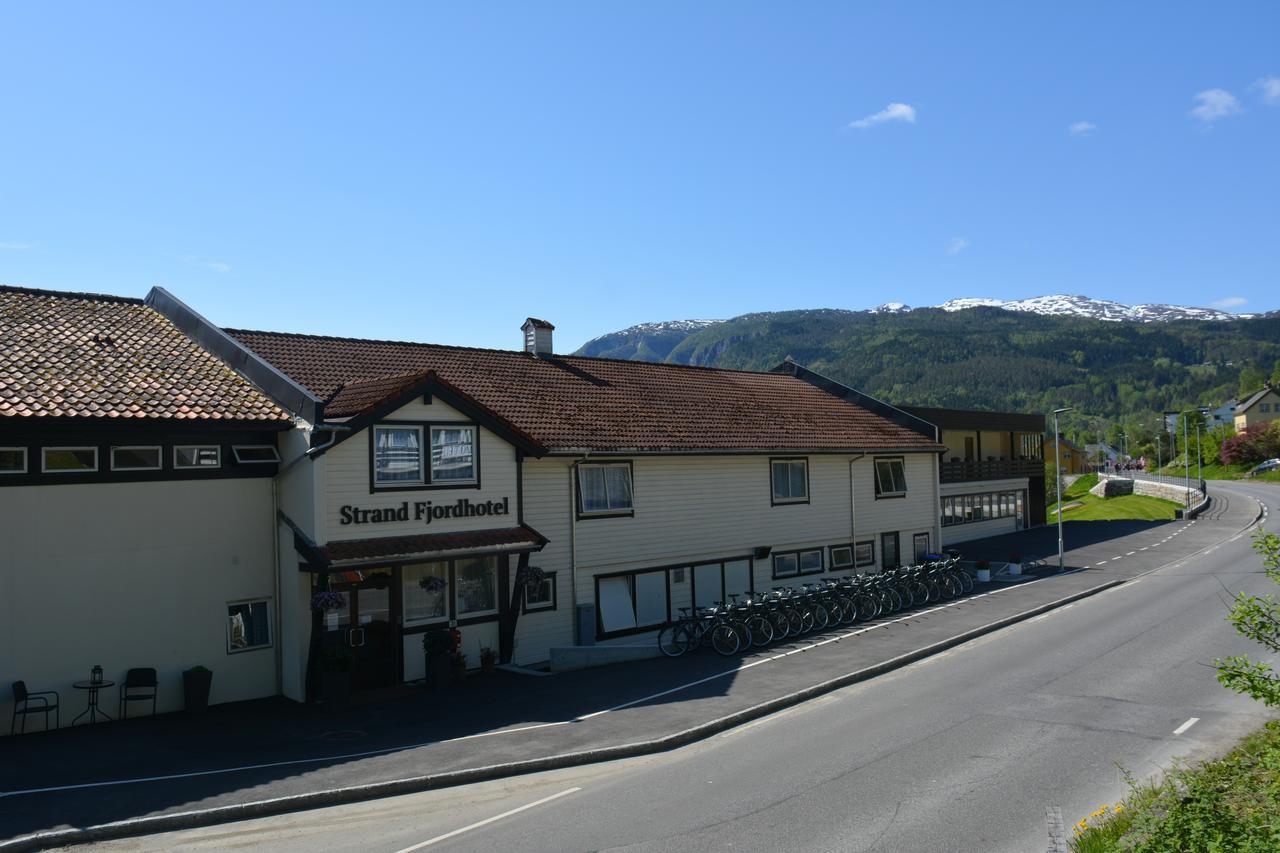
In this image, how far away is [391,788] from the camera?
1212 centimetres

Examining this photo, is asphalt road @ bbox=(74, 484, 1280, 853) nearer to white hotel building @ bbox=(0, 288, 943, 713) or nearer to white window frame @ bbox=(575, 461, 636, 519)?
white hotel building @ bbox=(0, 288, 943, 713)

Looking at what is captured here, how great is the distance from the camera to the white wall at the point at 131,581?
14992 millimetres

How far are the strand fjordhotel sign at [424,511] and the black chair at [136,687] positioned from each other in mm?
4073

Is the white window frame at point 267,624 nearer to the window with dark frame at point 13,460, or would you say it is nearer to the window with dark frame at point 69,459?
the window with dark frame at point 69,459

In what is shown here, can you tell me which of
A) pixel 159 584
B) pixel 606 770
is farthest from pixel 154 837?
pixel 159 584

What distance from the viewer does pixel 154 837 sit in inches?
414

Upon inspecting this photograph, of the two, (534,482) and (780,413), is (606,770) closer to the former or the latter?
(534,482)

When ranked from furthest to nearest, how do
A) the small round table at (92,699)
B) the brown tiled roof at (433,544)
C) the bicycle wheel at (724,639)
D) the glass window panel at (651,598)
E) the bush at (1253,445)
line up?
the bush at (1253,445) < the glass window panel at (651,598) < the bicycle wheel at (724,639) < the brown tiled roof at (433,544) < the small round table at (92,699)

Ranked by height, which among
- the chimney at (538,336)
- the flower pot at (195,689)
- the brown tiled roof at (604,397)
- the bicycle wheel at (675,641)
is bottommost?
the bicycle wheel at (675,641)

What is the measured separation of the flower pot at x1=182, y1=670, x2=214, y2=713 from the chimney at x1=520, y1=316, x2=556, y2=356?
14383 millimetres

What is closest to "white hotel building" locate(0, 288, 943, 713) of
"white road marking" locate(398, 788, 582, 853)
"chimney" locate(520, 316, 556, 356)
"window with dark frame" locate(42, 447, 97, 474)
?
"window with dark frame" locate(42, 447, 97, 474)

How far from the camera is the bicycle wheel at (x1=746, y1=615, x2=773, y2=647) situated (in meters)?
22.3

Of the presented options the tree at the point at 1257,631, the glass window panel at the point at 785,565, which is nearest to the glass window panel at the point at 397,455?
the glass window panel at the point at 785,565

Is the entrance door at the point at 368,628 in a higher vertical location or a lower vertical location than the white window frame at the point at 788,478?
lower
